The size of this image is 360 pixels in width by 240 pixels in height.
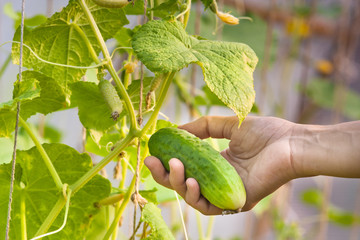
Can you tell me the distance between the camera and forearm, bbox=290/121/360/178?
65cm

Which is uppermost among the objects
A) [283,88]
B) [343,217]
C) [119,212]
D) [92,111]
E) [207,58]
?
[207,58]

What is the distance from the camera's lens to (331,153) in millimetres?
654

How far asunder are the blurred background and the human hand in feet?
0.99

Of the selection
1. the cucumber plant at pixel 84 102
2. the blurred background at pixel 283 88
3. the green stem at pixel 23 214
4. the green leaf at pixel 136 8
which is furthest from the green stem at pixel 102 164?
the blurred background at pixel 283 88

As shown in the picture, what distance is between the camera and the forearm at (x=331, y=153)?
0.65 meters

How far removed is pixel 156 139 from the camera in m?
0.64

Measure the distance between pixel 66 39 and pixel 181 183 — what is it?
0.86ft

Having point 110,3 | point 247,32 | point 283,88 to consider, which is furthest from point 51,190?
point 247,32

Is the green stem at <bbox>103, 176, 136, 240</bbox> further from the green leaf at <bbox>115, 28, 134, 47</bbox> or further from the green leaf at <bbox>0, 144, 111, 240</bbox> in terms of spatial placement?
the green leaf at <bbox>115, 28, 134, 47</bbox>

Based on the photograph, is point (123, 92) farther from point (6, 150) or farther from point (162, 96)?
point (6, 150)

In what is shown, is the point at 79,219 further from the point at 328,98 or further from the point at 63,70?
the point at 328,98

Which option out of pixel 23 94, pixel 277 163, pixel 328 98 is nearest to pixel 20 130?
pixel 23 94

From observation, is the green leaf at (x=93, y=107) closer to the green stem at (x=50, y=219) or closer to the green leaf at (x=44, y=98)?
the green leaf at (x=44, y=98)

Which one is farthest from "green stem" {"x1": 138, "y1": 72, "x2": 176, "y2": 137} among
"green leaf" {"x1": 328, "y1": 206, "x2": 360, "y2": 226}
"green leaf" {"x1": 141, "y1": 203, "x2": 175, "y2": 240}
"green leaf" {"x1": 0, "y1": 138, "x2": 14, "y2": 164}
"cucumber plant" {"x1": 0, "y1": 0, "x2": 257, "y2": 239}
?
"green leaf" {"x1": 328, "y1": 206, "x2": 360, "y2": 226}
